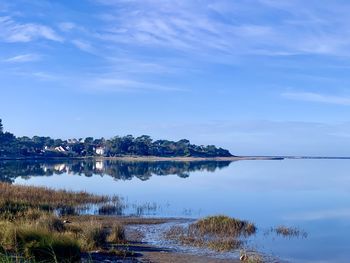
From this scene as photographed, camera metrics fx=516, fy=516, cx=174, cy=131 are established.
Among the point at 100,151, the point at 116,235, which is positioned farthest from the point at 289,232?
the point at 100,151

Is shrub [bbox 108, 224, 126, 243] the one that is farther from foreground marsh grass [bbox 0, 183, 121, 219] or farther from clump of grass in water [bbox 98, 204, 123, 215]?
clump of grass in water [bbox 98, 204, 123, 215]

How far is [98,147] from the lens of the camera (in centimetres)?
16500

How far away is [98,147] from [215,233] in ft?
473

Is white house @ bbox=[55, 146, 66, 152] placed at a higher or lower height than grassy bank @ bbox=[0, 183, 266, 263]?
higher

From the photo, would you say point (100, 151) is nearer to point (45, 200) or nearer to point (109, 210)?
point (45, 200)

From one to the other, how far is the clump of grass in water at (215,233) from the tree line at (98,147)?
11365 cm

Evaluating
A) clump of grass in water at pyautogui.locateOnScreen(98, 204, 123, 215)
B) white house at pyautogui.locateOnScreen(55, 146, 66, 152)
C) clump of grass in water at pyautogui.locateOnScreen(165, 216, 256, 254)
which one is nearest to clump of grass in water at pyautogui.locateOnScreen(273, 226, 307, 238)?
clump of grass in water at pyautogui.locateOnScreen(165, 216, 256, 254)

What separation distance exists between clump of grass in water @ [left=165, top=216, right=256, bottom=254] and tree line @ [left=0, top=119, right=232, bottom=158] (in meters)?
114

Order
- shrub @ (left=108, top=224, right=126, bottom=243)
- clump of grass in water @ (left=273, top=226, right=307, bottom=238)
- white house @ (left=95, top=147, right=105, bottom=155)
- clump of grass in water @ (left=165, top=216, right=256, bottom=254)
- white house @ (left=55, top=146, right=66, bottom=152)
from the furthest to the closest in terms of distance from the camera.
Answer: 1. white house @ (left=95, top=147, right=105, bottom=155)
2. white house @ (left=55, top=146, right=66, bottom=152)
3. clump of grass in water @ (left=273, top=226, right=307, bottom=238)
4. clump of grass in water @ (left=165, top=216, right=256, bottom=254)
5. shrub @ (left=108, top=224, right=126, bottom=243)

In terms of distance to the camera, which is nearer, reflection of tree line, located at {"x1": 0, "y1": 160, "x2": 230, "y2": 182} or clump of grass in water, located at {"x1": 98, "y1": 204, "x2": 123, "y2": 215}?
clump of grass in water, located at {"x1": 98, "y1": 204, "x2": 123, "y2": 215}

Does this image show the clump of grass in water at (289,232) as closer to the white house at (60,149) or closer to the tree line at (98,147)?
the tree line at (98,147)

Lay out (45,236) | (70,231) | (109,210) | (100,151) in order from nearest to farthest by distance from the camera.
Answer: (45,236), (70,231), (109,210), (100,151)

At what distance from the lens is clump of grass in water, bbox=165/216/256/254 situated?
20.4 meters

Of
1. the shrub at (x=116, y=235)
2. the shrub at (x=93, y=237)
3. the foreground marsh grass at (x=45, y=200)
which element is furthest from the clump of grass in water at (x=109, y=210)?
the shrub at (x=93, y=237)
